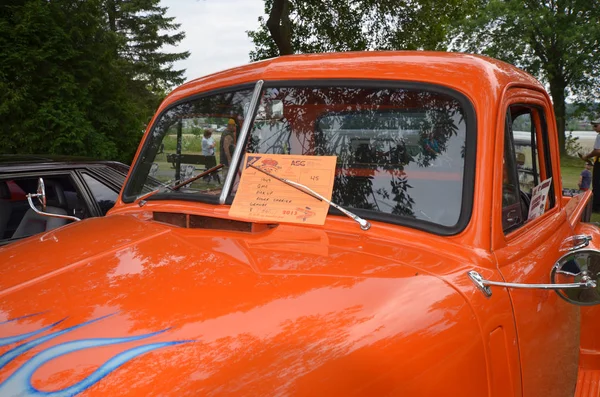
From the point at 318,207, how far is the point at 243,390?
1.05m

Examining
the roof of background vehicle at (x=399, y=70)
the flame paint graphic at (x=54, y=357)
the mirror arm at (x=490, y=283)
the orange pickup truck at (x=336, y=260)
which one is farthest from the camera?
the roof of background vehicle at (x=399, y=70)

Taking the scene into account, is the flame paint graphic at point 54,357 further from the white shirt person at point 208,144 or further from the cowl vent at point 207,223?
the white shirt person at point 208,144

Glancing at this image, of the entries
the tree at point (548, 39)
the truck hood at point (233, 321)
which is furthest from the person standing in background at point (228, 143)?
the tree at point (548, 39)

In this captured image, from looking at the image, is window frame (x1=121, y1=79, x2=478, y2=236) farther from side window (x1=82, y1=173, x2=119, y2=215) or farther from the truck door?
side window (x1=82, y1=173, x2=119, y2=215)

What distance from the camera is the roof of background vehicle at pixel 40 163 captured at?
4594 mm

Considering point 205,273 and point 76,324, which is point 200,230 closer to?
point 205,273

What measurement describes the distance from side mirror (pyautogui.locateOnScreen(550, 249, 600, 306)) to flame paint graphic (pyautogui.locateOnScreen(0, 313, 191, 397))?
4.02 ft

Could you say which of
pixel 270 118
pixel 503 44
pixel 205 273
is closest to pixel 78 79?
pixel 270 118

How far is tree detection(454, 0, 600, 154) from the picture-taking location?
28828 mm

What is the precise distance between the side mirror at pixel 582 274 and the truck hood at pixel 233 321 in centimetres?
37

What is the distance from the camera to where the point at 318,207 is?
6.95 ft

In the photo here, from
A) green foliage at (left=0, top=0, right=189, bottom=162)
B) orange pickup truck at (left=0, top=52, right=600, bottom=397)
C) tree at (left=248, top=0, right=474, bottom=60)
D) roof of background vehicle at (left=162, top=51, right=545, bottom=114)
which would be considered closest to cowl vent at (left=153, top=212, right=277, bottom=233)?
orange pickup truck at (left=0, top=52, right=600, bottom=397)

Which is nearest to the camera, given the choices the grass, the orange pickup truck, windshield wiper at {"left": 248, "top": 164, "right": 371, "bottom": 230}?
the orange pickup truck

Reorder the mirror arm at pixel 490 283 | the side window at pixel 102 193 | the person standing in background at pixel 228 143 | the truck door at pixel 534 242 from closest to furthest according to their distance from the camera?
the mirror arm at pixel 490 283, the truck door at pixel 534 242, the person standing in background at pixel 228 143, the side window at pixel 102 193
